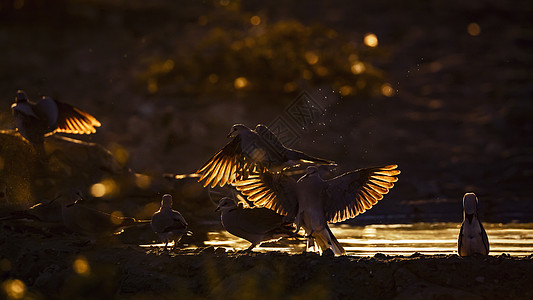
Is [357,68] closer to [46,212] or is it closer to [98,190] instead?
[98,190]

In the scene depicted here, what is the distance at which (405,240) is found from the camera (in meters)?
9.64

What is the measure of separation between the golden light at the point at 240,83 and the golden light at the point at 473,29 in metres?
10.2

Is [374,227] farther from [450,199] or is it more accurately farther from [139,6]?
[139,6]

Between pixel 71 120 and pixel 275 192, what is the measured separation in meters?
4.12

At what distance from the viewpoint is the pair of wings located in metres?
8.56

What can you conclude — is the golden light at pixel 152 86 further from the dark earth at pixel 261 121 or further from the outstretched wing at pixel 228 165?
the outstretched wing at pixel 228 165

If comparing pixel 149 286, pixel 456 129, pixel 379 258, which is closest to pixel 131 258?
pixel 149 286

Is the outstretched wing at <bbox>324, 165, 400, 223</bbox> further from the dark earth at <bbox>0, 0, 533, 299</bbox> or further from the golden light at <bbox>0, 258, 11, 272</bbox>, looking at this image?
the golden light at <bbox>0, 258, 11, 272</bbox>

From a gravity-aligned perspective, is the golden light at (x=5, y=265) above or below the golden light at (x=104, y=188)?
below

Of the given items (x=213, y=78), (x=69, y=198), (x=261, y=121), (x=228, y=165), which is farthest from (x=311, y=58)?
(x=69, y=198)

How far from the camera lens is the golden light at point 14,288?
23.7ft

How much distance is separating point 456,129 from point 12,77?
913cm

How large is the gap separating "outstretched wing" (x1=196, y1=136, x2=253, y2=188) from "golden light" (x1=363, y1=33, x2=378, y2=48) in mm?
14635

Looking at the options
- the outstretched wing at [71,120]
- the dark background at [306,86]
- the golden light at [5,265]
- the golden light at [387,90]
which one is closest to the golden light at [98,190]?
the outstretched wing at [71,120]
